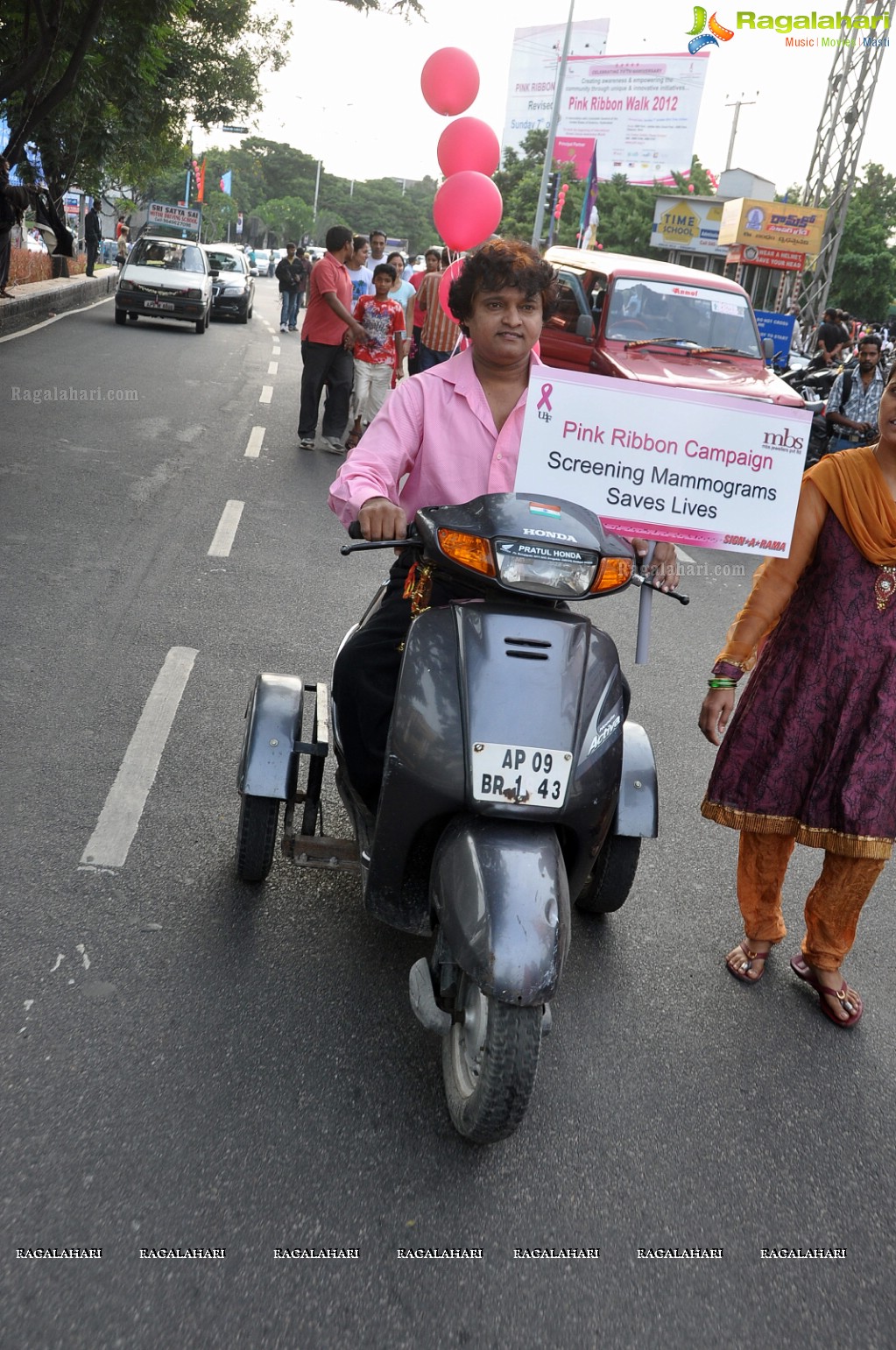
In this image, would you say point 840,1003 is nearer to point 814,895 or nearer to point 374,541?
point 814,895

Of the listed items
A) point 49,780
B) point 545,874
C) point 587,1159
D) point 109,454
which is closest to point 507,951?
point 545,874

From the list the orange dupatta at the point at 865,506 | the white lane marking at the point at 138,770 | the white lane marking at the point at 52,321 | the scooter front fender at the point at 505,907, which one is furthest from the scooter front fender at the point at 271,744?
the white lane marking at the point at 52,321

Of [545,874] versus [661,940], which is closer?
[545,874]

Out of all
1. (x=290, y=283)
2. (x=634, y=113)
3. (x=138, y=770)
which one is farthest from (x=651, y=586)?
(x=634, y=113)

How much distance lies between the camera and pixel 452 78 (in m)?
11.0

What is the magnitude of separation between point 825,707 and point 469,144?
8909 mm

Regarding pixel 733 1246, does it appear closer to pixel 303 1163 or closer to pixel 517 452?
pixel 303 1163

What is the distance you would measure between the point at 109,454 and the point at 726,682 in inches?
310

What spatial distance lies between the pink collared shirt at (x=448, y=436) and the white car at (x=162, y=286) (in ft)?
65.0

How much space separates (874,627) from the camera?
3.20 metres

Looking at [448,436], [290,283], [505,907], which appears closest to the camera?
[505,907]

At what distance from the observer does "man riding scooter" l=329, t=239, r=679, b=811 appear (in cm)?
296

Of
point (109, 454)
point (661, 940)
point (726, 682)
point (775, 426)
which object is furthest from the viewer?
point (109, 454)

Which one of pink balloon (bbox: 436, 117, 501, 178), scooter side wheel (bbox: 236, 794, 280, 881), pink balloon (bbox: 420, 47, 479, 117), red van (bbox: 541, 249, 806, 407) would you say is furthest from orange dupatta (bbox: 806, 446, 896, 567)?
pink balloon (bbox: 420, 47, 479, 117)
